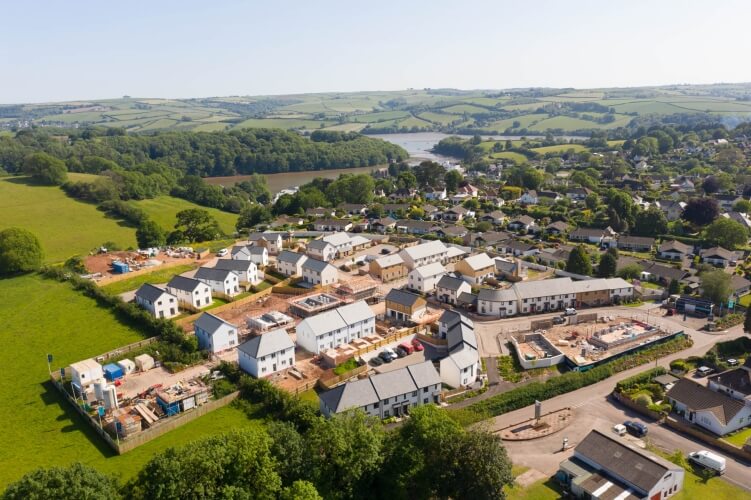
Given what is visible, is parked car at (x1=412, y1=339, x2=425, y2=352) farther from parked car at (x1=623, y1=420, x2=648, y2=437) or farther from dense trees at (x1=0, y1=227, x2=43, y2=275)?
dense trees at (x1=0, y1=227, x2=43, y2=275)

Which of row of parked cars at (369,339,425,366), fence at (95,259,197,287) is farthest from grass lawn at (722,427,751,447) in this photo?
fence at (95,259,197,287)

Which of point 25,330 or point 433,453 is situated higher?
point 433,453

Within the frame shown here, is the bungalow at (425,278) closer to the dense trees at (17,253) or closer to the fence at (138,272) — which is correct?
the fence at (138,272)

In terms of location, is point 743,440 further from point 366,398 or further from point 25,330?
point 25,330

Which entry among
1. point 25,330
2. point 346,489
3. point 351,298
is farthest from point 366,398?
point 25,330

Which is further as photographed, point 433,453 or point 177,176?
point 177,176

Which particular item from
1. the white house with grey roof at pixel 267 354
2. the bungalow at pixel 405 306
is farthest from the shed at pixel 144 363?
the bungalow at pixel 405 306
